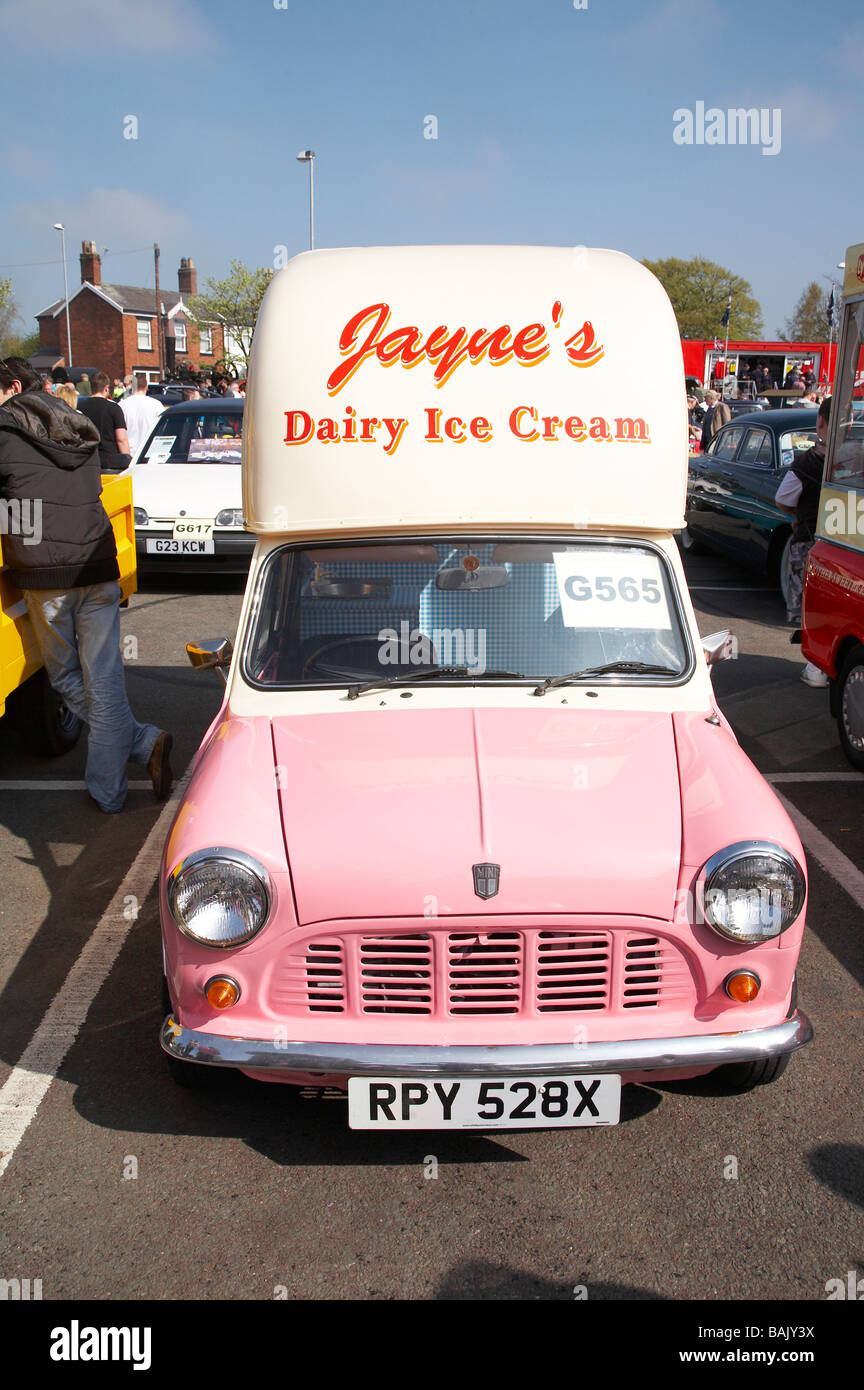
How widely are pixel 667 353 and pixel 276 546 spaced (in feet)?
5.24

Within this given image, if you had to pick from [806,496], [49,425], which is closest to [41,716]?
[49,425]

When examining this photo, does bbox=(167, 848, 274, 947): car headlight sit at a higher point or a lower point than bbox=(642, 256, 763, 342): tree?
lower

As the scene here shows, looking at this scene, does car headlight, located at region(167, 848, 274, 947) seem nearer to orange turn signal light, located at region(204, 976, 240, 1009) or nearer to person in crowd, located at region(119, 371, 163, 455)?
orange turn signal light, located at region(204, 976, 240, 1009)

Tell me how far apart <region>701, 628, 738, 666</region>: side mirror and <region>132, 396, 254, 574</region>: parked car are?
7444 millimetres

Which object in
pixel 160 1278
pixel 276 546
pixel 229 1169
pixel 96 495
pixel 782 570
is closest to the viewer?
pixel 160 1278

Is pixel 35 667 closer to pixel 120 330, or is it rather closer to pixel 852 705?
pixel 852 705

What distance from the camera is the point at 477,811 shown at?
3.05 m

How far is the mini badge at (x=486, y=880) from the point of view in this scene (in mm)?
2824

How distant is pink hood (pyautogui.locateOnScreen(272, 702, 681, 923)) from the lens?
9.37ft

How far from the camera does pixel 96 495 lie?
554cm

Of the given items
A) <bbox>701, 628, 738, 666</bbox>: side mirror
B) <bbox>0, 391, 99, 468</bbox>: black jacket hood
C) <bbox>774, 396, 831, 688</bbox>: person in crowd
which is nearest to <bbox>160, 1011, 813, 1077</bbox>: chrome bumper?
<bbox>701, 628, 738, 666</bbox>: side mirror
